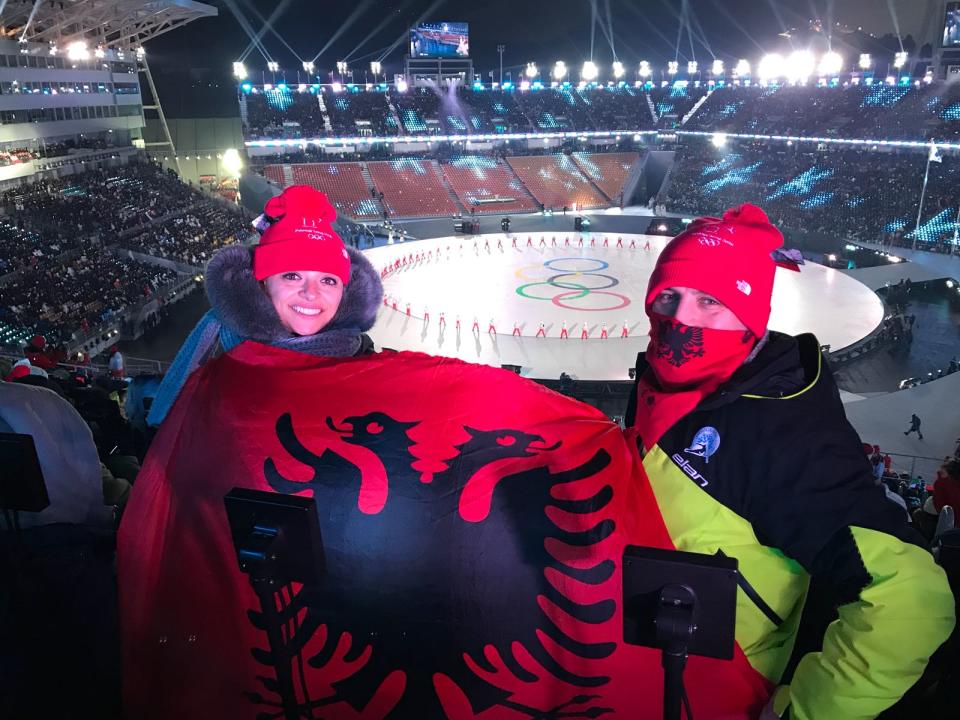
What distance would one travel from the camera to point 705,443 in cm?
193

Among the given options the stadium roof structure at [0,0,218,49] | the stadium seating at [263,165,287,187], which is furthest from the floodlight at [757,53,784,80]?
the stadium roof structure at [0,0,218,49]

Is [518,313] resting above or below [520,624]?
below

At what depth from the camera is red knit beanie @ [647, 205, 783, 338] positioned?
6.83 ft

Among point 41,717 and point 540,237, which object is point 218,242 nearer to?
point 540,237

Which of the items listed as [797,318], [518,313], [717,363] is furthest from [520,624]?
[797,318]

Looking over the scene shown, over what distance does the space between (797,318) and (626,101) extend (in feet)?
144

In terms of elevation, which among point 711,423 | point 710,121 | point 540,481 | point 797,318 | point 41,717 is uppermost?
point 710,121

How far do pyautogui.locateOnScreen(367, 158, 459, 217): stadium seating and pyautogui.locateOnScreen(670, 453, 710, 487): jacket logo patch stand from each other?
3758 centimetres

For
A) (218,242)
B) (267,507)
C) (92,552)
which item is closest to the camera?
(267,507)

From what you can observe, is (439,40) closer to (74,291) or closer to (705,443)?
(74,291)

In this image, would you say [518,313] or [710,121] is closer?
[518,313]

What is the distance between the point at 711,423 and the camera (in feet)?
6.38

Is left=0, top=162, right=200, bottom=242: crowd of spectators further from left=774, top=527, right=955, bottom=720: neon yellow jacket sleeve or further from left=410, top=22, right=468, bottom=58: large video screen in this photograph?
left=410, top=22, right=468, bottom=58: large video screen

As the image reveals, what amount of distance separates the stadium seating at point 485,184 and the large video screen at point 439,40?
52.8 ft
